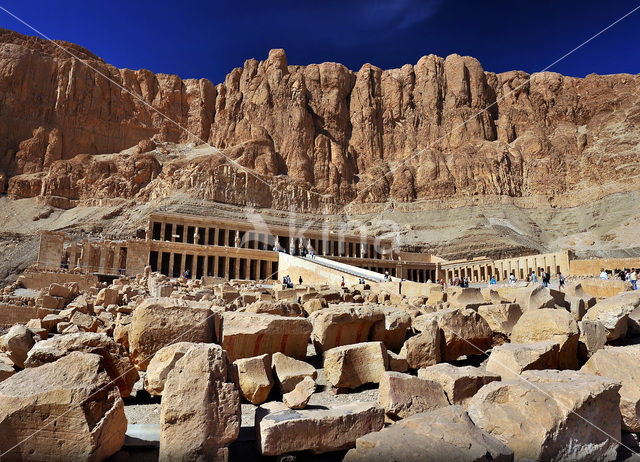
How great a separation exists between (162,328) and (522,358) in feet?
17.0

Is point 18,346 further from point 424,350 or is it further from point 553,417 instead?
point 553,417

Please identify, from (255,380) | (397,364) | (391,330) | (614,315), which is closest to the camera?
(255,380)

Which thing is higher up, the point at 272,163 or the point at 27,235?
the point at 272,163

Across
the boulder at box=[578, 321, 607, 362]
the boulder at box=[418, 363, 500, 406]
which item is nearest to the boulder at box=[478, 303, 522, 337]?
the boulder at box=[578, 321, 607, 362]

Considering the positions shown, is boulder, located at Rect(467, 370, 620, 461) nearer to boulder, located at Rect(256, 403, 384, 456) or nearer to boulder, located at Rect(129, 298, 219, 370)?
boulder, located at Rect(256, 403, 384, 456)

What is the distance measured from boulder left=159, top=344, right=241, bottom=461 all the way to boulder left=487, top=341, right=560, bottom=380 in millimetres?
3631

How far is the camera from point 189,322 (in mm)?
6426

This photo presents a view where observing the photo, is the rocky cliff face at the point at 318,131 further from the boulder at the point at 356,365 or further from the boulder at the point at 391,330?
the boulder at the point at 356,365

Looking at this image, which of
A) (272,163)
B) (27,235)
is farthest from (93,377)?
(272,163)

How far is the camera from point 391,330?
26.8 ft

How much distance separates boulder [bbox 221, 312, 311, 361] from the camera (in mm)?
6543

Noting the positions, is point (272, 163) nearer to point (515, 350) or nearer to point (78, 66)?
point (78, 66)

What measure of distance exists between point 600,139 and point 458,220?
31.9 m

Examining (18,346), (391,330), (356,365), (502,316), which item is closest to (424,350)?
(391,330)
